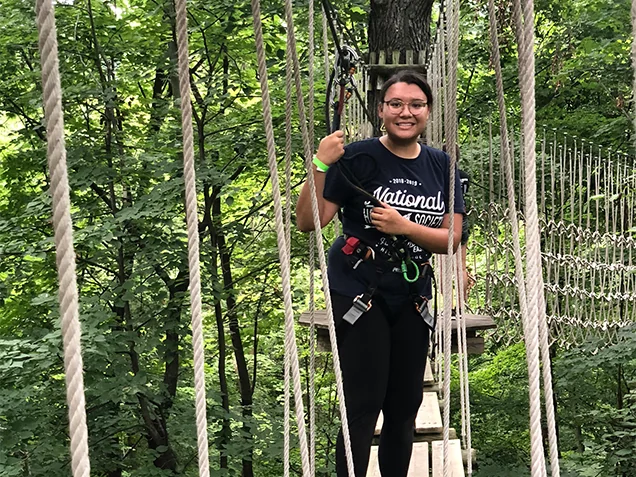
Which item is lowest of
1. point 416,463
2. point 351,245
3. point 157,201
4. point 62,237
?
point 416,463

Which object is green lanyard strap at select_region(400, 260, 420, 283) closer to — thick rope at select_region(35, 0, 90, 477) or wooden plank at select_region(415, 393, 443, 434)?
wooden plank at select_region(415, 393, 443, 434)

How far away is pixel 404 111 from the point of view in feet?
4.26

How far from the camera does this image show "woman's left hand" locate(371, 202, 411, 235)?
1.25 m

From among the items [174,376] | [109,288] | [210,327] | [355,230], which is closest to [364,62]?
[355,230]

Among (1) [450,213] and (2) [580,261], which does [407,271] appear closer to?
(1) [450,213]

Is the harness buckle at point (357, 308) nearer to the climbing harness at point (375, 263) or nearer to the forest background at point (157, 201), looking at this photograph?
the climbing harness at point (375, 263)

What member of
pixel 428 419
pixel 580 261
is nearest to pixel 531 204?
pixel 428 419

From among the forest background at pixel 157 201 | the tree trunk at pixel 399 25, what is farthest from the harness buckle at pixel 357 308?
the forest background at pixel 157 201

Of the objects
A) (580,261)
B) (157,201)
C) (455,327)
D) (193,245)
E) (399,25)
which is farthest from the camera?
(580,261)

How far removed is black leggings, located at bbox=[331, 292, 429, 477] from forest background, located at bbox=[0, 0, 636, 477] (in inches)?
62.7

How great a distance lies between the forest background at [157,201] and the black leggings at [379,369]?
159 centimetres

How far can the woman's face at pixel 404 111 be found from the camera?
4.25 ft

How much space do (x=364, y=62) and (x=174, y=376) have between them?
2.29 metres

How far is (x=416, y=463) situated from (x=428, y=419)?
9.6 inches
